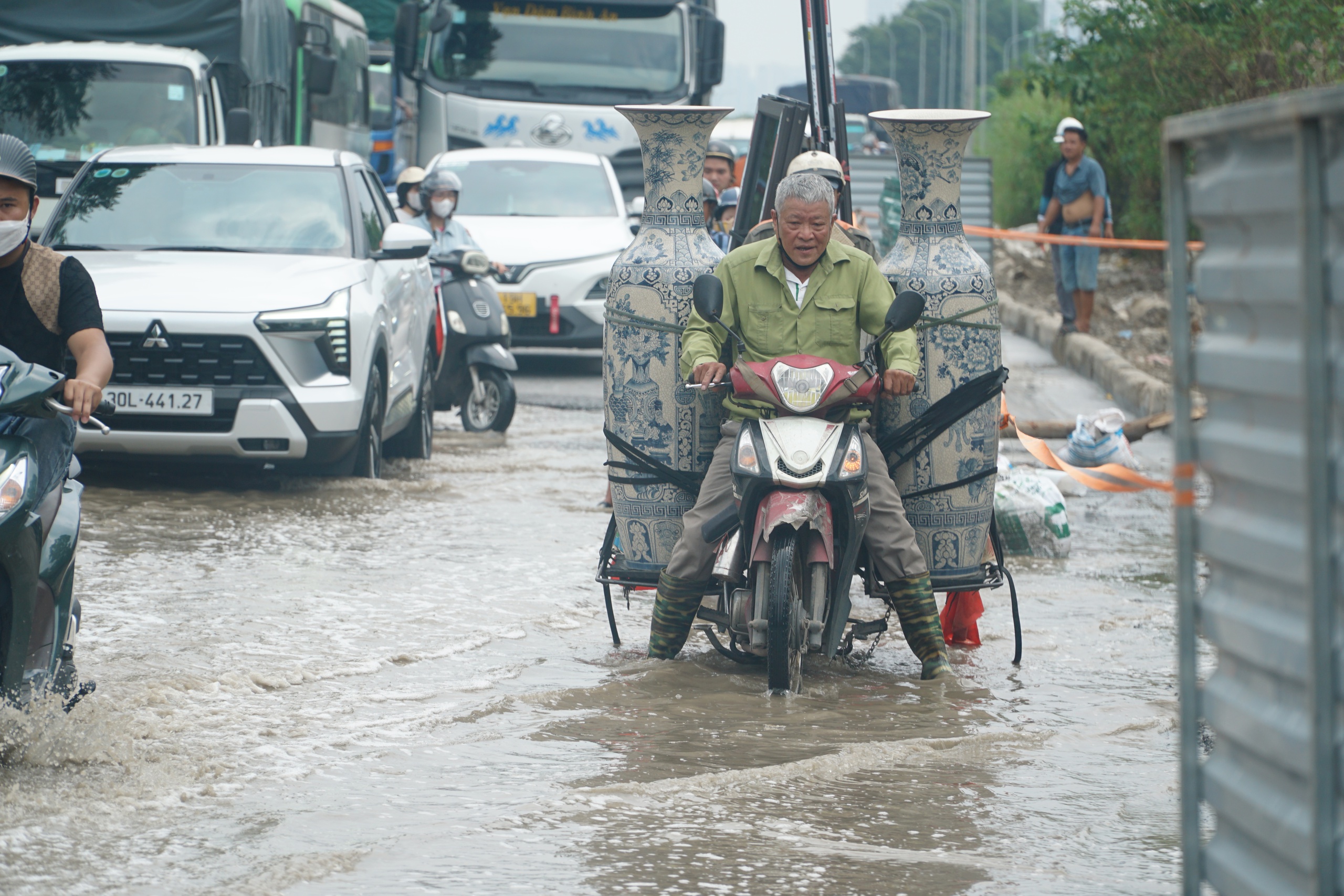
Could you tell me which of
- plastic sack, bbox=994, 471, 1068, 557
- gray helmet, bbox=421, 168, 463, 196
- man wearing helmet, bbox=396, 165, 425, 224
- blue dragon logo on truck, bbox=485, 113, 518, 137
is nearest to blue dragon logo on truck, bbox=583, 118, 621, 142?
blue dragon logo on truck, bbox=485, 113, 518, 137

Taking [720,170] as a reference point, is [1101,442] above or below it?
below

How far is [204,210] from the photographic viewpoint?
9.69 meters

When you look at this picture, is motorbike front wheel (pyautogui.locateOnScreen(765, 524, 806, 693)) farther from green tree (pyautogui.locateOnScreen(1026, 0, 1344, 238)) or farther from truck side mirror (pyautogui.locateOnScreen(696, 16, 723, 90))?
truck side mirror (pyautogui.locateOnScreen(696, 16, 723, 90))

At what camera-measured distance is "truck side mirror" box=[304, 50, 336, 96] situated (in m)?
16.9

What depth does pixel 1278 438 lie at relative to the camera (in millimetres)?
2350

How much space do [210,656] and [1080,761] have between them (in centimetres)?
281

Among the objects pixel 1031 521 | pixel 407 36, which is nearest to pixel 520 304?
pixel 407 36

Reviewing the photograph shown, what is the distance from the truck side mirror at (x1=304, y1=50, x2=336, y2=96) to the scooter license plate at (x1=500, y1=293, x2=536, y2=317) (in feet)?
11.9

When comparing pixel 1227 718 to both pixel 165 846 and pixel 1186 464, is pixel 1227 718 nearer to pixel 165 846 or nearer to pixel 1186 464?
pixel 1186 464

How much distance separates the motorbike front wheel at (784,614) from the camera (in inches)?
212

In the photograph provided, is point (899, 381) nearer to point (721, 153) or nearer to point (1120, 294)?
point (721, 153)

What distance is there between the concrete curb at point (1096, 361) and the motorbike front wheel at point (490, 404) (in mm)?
3586

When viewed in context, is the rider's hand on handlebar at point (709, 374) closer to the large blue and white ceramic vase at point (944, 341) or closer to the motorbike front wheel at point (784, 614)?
the motorbike front wheel at point (784, 614)

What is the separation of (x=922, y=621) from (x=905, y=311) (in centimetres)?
107
